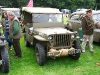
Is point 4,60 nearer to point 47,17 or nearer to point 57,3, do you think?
point 47,17

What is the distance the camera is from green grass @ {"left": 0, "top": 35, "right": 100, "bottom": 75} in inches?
249

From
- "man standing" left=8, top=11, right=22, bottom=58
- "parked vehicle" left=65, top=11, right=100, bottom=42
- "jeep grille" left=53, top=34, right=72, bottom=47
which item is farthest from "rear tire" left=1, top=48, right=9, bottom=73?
"parked vehicle" left=65, top=11, right=100, bottom=42

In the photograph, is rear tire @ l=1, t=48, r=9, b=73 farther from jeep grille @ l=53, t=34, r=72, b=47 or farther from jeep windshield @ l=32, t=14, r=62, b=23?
jeep windshield @ l=32, t=14, r=62, b=23

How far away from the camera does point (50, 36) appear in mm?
6531

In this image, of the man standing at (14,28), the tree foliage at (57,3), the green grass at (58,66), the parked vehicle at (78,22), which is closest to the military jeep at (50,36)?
the green grass at (58,66)

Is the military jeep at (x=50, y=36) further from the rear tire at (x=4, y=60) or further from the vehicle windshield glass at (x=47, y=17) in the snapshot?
the rear tire at (x=4, y=60)

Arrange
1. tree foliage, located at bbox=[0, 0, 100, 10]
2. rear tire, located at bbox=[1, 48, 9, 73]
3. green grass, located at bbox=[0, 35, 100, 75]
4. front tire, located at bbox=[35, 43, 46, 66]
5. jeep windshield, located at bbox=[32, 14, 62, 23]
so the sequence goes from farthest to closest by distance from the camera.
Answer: tree foliage, located at bbox=[0, 0, 100, 10] → jeep windshield, located at bbox=[32, 14, 62, 23] → front tire, located at bbox=[35, 43, 46, 66] → green grass, located at bbox=[0, 35, 100, 75] → rear tire, located at bbox=[1, 48, 9, 73]

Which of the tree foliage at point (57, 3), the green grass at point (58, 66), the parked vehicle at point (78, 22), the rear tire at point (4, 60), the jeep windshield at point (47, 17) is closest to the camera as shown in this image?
the rear tire at point (4, 60)

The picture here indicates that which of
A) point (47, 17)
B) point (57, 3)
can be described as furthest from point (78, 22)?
point (57, 3)

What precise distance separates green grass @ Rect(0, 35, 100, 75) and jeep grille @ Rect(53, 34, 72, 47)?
77 cm

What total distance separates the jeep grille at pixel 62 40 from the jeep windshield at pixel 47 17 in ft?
4.67

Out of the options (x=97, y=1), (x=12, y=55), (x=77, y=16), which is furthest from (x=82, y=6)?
(x=12, y=55)

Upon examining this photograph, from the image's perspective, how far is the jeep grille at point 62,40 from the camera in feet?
21.7

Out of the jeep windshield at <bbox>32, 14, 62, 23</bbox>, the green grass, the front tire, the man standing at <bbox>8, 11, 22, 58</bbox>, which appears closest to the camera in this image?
the green grass
